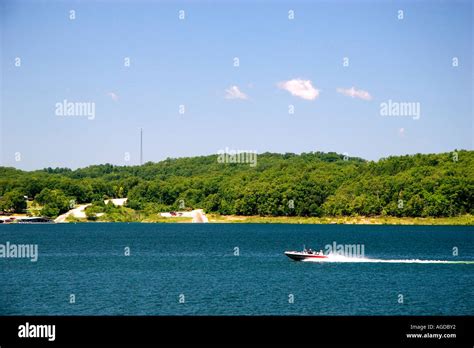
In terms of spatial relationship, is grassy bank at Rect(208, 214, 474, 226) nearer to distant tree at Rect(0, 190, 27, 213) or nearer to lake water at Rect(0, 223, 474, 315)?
distant tree at Rect(0, 190, 27, 213)

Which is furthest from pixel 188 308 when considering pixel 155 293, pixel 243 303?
pixel 155 293

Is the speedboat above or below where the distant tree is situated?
below

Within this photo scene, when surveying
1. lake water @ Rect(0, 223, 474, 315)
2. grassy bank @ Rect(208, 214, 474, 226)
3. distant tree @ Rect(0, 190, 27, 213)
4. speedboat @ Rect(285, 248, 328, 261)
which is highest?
distant tree @ Rect(0, 190, 27, 213)

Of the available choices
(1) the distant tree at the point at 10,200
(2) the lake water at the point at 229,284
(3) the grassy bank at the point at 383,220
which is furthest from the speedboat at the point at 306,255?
(1) the distant tree at the point at 10,200

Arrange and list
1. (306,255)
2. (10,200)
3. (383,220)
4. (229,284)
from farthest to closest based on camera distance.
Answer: (10,200) → (383,220) → (306,255) → (229,284)

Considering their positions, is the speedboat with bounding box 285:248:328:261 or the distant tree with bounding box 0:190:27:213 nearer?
the speedboat with bounding box 285:248:328:261

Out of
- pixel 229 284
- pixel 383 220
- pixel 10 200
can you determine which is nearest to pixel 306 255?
pixel 229 284

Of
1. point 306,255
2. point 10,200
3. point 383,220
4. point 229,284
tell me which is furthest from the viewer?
point 10,200

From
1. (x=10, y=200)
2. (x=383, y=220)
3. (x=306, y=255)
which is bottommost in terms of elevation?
(x=306, y=255)

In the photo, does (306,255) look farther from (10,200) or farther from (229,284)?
(10,200)

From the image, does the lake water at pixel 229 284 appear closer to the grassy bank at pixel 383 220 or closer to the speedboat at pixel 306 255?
the speedboat at pixel 306 255

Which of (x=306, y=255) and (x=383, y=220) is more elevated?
(x=383, y=220)

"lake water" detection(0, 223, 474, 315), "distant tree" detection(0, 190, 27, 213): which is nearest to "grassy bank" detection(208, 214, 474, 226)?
"distant tree" detection(0, 190, 27, 213)

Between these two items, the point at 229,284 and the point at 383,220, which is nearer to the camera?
the point at 229,284
